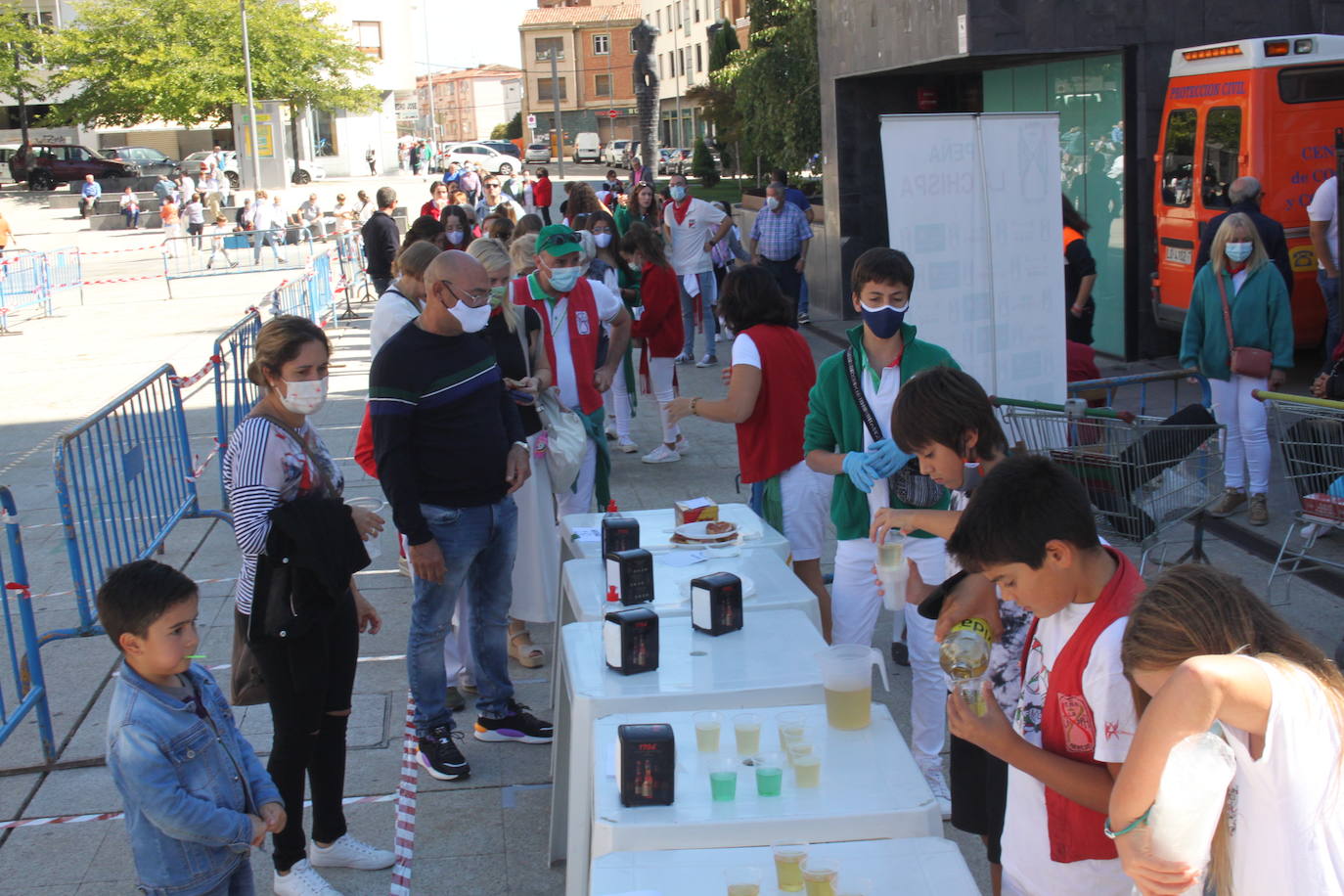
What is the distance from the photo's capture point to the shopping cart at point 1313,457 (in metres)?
5.84

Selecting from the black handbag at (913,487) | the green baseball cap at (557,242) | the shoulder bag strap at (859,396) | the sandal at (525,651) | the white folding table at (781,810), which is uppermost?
the green baseball cap at (557,242)

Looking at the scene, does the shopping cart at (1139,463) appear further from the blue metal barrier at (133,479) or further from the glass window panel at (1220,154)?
the glass window panel at (1220,154)

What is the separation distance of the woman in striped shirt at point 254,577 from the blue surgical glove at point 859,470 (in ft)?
5.72

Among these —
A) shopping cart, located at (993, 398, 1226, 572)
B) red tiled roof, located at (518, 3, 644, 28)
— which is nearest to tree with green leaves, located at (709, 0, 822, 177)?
shopping cart, located at (993, 398, 1226, 572)

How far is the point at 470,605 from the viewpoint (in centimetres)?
526

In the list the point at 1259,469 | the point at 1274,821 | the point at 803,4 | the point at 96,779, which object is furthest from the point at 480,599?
the point at 803,4

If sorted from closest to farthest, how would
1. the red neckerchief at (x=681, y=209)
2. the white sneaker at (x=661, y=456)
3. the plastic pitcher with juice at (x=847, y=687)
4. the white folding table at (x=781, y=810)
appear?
the white folding table at (x=781, y=810) < the plastic pitcher with juice at (x=847, y=687) < the white sneaker at (x=661, y=456) < the red neckerchief at (x=681, y=209)

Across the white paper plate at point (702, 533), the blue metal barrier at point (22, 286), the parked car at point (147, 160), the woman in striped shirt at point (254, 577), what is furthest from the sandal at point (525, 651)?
the parked car at point (147, 160)

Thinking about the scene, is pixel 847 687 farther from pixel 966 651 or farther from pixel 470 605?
pixel 470 605

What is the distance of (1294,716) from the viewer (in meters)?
1.94

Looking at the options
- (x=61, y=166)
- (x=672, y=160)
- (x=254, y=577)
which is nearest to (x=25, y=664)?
(x=254, y=577)

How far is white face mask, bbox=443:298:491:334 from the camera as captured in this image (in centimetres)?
469

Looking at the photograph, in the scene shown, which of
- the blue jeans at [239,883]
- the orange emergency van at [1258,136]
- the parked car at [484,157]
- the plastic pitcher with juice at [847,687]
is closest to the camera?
the plastic pitcher with juice at [847,687]

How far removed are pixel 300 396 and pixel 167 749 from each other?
4.06 feet
